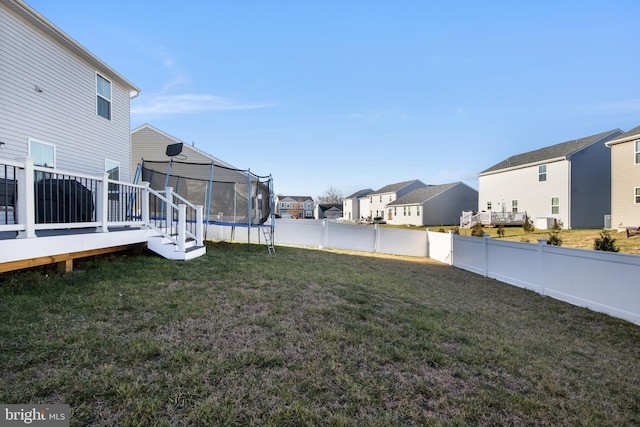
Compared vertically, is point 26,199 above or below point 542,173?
below

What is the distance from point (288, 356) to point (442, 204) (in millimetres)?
32731

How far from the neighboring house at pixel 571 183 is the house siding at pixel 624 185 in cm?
324

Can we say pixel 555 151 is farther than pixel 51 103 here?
Yes

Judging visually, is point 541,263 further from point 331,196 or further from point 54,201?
point 331,196

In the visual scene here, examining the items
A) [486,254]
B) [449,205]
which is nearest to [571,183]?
[449,205]

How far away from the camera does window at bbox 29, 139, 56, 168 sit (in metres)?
7.41

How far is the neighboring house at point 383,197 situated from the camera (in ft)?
139

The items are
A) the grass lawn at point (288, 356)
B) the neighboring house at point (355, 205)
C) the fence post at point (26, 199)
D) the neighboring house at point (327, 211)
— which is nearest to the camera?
the grass lawn at point (288, 356)

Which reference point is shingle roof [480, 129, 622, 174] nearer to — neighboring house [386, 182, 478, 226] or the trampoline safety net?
neighboring house [386, 182, 478, 226]

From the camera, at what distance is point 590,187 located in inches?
771

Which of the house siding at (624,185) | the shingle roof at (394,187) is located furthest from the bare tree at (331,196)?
the house siding at (624,185)

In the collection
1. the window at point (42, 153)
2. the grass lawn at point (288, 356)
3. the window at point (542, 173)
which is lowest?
the grass lawn at point (288, 356)

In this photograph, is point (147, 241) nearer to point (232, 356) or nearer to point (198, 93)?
point (232, 356)

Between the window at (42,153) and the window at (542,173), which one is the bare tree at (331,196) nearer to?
the window at (542,173)
